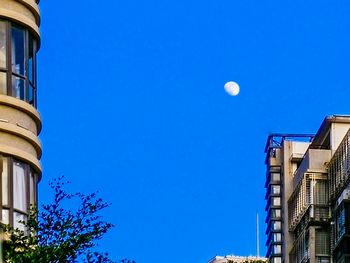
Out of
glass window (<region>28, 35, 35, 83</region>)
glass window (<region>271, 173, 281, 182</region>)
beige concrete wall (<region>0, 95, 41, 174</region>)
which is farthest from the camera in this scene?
glass window (<region>271, 173, 281, 182</region>)

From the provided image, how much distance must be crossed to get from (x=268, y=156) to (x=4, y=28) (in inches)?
3446

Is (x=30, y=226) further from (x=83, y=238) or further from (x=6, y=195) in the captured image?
(x=6, y=195)

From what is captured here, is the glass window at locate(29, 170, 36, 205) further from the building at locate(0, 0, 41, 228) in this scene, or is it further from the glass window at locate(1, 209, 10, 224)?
the glass window at locate(1, 209, 10, 224)

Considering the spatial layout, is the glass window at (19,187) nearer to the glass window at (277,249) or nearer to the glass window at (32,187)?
the glass window at (32,187)

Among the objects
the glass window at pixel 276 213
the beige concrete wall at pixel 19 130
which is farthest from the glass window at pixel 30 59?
the glass window at pixel 276 213

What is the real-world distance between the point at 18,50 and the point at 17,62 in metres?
0.34

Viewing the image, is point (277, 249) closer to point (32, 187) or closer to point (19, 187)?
point (32, 187)

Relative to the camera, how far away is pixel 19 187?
39.3 metres

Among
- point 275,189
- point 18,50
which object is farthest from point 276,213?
point 18,50

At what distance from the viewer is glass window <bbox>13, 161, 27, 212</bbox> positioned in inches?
1535

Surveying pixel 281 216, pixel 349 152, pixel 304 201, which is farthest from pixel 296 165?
pixel 349 152

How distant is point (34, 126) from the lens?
40.7 m

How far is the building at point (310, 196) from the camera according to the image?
10012 cm

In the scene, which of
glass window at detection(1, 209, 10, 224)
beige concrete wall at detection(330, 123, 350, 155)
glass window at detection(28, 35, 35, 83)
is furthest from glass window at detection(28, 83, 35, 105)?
beige concrete wall at detection(330, 123, 350, 155)
